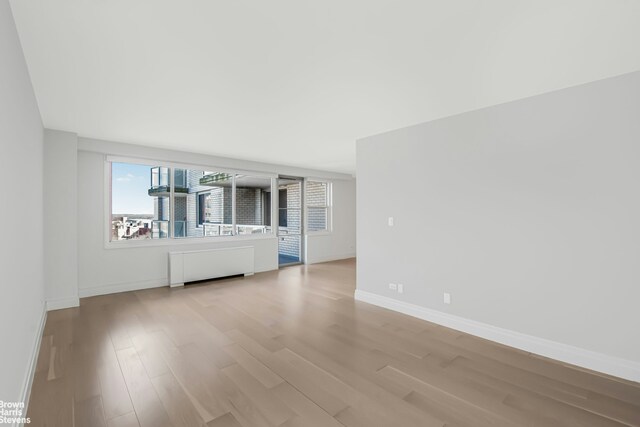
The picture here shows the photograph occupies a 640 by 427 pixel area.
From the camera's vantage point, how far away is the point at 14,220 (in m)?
1.74

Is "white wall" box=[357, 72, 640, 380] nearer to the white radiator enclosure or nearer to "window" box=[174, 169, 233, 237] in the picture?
the white radiator enclosure

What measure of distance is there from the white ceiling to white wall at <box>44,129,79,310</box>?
688 millimetres

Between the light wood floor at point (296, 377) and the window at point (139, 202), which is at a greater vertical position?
the window at point (139, 202)

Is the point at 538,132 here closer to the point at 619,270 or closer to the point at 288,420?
the point at 619,270

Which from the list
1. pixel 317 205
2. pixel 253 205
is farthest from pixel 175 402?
pixel 317 205

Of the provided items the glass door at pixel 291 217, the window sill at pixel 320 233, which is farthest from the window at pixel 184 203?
the window sill at pixel 320 233

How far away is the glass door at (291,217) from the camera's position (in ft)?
25.1

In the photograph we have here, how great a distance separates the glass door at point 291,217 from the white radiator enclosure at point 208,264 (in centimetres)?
161

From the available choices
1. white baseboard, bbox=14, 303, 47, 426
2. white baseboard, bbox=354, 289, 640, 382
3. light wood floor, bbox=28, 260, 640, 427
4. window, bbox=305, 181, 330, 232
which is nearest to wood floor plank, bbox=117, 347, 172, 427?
light wood floor, bbox=28, 260, 640, 427

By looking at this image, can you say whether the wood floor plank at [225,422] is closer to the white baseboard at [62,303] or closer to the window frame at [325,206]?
the white baseboard at [62,303]

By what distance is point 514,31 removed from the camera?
1863 mm

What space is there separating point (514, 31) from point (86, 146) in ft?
18.0

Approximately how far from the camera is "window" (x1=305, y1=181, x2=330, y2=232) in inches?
311

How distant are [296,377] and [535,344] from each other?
2.31 m
